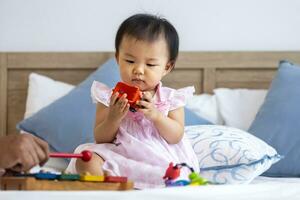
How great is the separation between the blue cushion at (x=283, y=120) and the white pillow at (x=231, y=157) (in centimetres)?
23

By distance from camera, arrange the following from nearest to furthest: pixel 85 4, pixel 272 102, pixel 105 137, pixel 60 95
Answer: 1. pixel 105 137
2. pixel 272 102
3. pixel 60 95
4. pixel 85 4

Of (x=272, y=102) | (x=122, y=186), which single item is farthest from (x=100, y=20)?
(x=122, y=186)

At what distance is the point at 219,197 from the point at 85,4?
212cm

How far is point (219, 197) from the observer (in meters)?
1.24

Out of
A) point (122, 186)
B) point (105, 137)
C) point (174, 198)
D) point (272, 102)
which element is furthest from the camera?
point (272, 102)

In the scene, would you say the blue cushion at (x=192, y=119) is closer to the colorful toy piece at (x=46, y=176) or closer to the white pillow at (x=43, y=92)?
the white pillow at (x=43, y=92)

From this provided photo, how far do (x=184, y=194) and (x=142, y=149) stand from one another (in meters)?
0.75

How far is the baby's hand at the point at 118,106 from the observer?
1.79m

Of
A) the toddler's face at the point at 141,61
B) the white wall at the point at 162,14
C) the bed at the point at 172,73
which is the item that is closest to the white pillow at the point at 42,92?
the bed at the point at 172,73

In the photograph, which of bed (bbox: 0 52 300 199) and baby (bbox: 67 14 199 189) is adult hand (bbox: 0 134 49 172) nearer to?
baby (bbox: 67 14 199 189)

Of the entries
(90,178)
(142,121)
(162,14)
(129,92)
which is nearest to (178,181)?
(90,178)

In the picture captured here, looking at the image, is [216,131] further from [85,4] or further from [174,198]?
[174,198]

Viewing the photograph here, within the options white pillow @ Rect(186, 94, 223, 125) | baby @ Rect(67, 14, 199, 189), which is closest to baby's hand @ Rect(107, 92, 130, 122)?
baby @ Rect(67, 14, 199, 189)

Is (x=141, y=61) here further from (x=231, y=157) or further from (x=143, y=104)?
(x=231, y=157)
